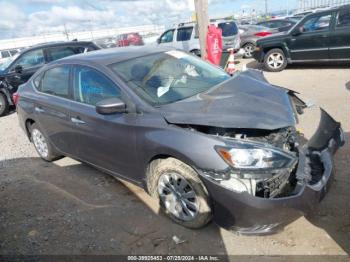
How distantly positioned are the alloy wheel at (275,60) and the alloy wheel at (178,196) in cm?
851

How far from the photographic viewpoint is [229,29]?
1441cm

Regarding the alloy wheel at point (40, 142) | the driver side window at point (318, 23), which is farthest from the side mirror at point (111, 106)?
the driver side window at point (318, 23)

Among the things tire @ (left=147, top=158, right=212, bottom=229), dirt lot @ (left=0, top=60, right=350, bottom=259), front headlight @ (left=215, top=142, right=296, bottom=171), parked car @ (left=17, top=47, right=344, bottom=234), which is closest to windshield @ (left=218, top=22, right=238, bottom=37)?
dirt lot @ (left=0, top=60, right=350, bottom=259)

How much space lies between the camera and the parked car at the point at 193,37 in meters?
14.2

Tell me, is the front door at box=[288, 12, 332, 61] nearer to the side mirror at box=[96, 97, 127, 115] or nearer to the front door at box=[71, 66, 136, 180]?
the front door at box=[71, 66, 136, 180]

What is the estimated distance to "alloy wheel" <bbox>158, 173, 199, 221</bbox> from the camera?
3143 millimetres

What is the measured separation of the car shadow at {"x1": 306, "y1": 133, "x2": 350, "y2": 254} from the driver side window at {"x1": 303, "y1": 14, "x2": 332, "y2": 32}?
6852 millimetres

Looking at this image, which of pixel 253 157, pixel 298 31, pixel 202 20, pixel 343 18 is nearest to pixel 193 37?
pixel 202 20

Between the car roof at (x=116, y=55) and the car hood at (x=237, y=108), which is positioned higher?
the car roof at (x=116, y=55)

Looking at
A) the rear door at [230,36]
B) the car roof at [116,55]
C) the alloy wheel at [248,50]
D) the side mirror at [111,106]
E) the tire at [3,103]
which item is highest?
the car roof at [116,55]

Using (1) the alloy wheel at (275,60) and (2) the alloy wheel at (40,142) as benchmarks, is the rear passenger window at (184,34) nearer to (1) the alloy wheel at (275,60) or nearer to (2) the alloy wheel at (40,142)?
(1) the alloy wheel at (275,60)

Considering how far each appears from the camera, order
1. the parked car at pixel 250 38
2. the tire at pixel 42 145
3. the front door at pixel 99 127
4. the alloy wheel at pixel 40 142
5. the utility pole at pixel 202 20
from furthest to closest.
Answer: the parked car at pixel 250 38 → the utility pole at pixel 202 20 → the alloy wheel at pixel 40 142 → the tire at pixel 42 145 → the front door at pixel 99 127

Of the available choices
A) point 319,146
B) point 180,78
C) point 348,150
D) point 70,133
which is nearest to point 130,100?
point 180,78

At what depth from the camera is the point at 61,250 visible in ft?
10.7
